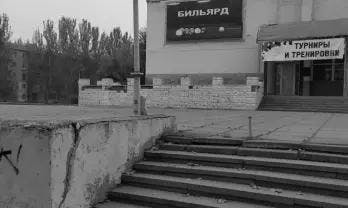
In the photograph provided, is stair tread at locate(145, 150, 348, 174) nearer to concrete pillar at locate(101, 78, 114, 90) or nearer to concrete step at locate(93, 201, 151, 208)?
concrete step at locate(93, 201, 151, 208)

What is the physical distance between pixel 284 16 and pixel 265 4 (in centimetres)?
158

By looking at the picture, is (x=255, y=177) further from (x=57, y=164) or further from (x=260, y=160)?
(x=57, y=164)

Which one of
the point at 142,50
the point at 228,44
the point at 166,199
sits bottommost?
the point at 166,199

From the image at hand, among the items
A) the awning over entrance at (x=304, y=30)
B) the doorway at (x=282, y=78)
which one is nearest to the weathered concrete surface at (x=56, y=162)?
the awning over entrance at (x=304, y=30)

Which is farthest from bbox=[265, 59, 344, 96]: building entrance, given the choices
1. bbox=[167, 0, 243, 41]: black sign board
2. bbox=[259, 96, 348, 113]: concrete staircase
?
bbox=[167, 0, 243, 41]: black sign board

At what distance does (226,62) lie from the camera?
31.3 m

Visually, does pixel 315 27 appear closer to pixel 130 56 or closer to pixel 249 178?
pixel 249 178

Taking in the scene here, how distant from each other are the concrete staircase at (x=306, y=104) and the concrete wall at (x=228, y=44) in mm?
6149

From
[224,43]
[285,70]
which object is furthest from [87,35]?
[285,70]

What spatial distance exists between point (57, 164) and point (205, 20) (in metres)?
27.7

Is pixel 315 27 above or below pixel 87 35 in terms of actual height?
below

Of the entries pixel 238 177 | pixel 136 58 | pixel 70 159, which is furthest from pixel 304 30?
pixel 70 159

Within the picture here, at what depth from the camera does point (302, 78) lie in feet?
94.4

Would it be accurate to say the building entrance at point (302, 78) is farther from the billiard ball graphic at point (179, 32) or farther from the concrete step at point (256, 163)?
the concrete step at point (256, 163)
